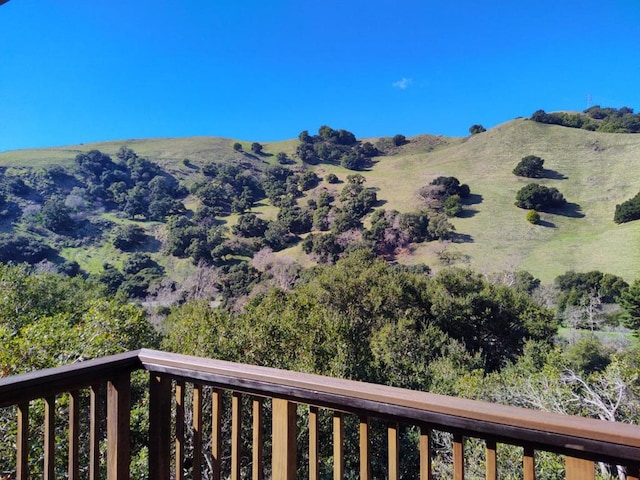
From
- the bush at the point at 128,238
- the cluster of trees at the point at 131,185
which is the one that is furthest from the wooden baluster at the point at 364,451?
the cluster of trees at the point at 131,185

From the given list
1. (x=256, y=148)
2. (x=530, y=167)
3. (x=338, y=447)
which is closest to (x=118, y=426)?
(x=338, y=447)

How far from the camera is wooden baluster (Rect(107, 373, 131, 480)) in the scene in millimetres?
1252

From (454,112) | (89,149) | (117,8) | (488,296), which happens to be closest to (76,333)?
(117,8)

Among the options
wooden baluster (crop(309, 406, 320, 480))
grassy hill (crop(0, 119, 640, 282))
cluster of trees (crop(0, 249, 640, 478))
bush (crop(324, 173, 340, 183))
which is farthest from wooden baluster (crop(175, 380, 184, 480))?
bush (crop(324, 173, 340, 183))

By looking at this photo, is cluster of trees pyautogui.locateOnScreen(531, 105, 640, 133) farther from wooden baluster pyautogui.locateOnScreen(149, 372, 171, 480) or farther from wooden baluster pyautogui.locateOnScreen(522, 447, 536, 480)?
wooden baluster pyautogui.locateOnScreen(149, 372, 171, 480)

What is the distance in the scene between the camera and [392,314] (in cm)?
1072

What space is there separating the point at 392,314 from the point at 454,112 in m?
21.0

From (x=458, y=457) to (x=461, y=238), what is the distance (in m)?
19.7

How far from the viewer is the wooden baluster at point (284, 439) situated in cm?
102

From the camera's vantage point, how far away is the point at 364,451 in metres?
0.92

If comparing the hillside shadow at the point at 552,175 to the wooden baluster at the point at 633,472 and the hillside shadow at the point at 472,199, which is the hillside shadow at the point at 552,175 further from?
the wooden baluster at the point at 633,472

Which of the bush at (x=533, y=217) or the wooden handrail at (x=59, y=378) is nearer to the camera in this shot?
the wooden handrail at (x=59, y=378)

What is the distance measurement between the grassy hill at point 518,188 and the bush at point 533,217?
0.31 m

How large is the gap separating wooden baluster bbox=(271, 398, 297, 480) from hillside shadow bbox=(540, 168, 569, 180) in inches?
977
